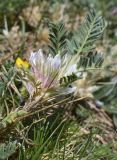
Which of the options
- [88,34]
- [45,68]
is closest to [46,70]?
[45,68]

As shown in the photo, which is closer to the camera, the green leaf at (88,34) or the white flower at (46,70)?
the white flower at (46,70)

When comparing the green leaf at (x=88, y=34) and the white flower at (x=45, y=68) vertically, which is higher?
the green leaf at (x=88, y=34)

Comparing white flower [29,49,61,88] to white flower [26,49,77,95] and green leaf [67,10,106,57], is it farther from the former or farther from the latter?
green leaf [67,10,106,57]

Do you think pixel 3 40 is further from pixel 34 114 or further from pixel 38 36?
pixel 34 114

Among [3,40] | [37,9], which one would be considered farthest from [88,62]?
[37,9]

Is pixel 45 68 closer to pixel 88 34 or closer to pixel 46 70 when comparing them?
pixel 46 70

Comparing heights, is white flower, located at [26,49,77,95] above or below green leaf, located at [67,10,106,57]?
below

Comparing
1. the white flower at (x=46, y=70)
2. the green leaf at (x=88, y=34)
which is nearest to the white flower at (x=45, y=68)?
the white flower at (x=46, y=70)

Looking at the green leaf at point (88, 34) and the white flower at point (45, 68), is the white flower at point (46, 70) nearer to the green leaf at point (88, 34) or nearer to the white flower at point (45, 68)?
the white flower at point (45, 68)

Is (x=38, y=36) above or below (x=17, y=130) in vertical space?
above

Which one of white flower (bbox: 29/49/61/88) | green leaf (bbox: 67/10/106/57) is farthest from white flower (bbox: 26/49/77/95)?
green leaf (bbox: 67/10/106/57)

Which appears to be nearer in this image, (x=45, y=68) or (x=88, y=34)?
(x=45, y=68)
